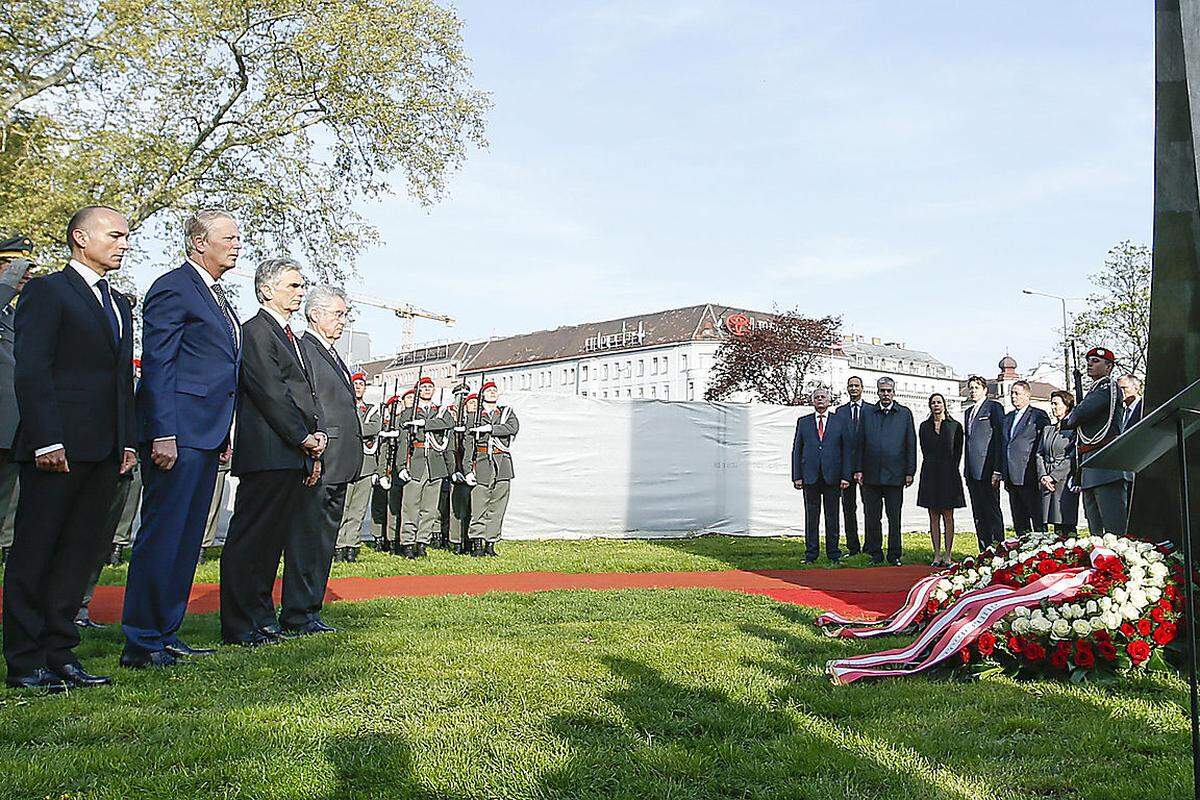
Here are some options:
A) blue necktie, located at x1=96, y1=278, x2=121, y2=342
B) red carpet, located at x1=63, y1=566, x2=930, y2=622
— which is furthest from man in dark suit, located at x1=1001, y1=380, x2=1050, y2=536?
blue necktie, located at x1=96, y1=278, x2=121, y2=342

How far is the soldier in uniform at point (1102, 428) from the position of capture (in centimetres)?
863

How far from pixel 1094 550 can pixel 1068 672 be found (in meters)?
0.80

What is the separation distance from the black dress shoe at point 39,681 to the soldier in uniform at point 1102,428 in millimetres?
7683

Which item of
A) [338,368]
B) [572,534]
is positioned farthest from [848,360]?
[338,368]

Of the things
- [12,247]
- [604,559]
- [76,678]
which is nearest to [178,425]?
[76,678]

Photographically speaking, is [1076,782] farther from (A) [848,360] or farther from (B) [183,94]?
(A) [848,360]

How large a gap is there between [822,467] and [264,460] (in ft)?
29.9

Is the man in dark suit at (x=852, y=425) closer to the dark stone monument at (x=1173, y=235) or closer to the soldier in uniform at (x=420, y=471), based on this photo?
the soldier in uniform at (x=420, y=471)

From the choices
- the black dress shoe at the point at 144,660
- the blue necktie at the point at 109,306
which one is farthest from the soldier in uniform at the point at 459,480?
the blue necktie at the point at 109,306

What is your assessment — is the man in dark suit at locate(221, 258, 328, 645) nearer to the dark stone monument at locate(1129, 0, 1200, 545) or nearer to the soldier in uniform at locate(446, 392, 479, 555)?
the dark stone monument at locate(1129, 0, 1200, 545)

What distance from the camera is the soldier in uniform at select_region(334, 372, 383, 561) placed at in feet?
40.4

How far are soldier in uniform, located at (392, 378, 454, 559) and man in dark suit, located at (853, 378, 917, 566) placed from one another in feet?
18.2

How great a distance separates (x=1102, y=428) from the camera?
920cm

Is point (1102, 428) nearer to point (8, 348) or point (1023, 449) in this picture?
point (1023, 449)
